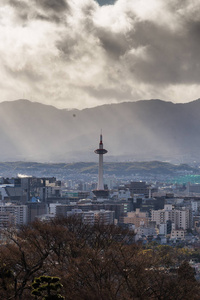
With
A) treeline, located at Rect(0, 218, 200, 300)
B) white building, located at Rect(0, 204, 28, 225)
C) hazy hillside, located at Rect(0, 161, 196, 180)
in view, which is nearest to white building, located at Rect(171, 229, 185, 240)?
white building, located at Rect(0, 204, 28, 225)

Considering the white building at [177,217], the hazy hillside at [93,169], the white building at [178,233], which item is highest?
the hazy hillside at [93,169]

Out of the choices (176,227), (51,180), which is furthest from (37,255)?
(51,180)

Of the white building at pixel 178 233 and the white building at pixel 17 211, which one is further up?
the white building at pixel 17 211

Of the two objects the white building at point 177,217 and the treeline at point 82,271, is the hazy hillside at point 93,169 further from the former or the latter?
the treeline at point 82,271

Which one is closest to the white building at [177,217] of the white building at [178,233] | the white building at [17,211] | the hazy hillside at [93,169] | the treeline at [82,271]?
the white building at [178,233]

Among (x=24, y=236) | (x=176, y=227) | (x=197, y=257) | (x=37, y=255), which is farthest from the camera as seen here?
(x=176, y=227)

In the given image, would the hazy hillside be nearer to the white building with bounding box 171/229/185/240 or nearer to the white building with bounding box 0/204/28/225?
the white building with bounding box 0/204/28/225

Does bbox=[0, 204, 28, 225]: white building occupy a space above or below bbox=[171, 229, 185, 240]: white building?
above

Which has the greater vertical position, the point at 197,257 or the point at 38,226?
the point at 38,226

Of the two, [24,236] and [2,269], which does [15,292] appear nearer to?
[2,269]
